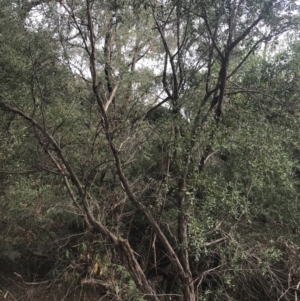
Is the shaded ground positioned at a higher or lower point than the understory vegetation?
lower

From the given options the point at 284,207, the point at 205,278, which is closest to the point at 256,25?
the point at 284,207

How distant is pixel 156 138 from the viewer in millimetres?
5867

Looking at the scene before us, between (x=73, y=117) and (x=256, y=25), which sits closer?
(x=256, y=25)

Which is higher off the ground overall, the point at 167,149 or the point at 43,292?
the point at 167,149

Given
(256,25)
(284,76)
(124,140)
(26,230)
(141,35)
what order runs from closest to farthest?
(256,25)
(284,76)
(124,140)
(26,230)
(141,35)

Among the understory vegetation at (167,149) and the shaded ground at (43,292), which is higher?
the understory vegetation at (167,149)

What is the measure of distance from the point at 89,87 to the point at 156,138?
6.50 ft

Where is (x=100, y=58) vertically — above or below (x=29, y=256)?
above

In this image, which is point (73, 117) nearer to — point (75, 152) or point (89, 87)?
point (75, 152)

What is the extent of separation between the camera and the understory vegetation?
195 inches

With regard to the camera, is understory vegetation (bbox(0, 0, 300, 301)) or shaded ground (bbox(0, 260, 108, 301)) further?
shaded ground (bbox(0, 260, 108, 301))

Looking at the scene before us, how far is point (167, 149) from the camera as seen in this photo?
5.55 m

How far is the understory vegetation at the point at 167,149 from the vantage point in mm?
4961

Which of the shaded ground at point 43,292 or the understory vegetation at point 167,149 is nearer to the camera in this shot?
the understory vegetation at point 167,149
